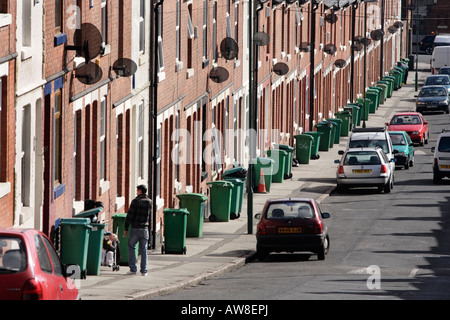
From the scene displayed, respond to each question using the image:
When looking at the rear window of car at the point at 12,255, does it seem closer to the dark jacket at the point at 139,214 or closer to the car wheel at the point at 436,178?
the dark jacket at the point at 139,214

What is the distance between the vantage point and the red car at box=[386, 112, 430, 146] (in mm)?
55875

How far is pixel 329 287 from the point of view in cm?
2027

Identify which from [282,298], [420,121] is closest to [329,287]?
[282,298]

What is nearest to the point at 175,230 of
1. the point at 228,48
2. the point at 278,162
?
the point at 228,48

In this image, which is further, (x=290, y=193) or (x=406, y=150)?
(x=406, y=150)

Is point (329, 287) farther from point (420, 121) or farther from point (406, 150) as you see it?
point (420, 121)

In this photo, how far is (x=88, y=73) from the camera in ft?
74.3

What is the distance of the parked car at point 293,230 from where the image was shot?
→ 25.4m

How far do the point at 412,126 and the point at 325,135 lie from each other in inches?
177

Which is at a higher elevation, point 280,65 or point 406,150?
point 280,65

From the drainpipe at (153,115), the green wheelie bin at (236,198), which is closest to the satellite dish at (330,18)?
the green wheelie bin at (236,198)

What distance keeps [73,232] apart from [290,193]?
19895 mm

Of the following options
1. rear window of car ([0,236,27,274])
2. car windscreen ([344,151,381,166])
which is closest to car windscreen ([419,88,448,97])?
car windscreen ([344,151,381,166])

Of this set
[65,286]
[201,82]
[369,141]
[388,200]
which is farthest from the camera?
[369,141]
